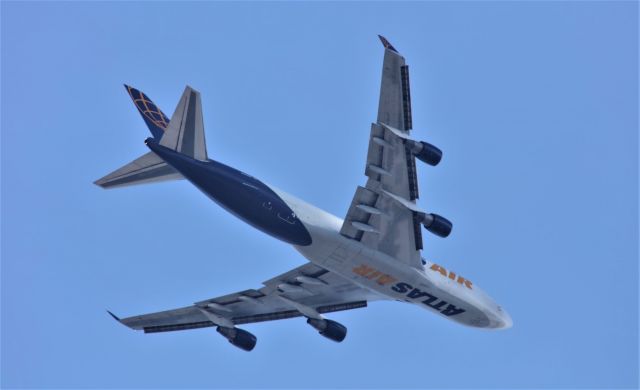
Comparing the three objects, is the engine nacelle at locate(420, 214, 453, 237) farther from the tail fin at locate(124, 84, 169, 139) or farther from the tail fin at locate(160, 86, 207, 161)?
the tail fin at locate(124, 84, 169, 139)

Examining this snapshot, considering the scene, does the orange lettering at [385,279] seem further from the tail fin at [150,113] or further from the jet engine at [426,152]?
the tail fin at [150,113]

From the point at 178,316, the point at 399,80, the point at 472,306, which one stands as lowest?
the point at 178,316

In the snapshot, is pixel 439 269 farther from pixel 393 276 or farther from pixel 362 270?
pixel 362 270

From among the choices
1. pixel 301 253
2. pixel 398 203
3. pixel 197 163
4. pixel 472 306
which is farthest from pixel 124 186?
pixel 472 306

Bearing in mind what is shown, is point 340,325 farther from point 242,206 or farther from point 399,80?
point 399,80

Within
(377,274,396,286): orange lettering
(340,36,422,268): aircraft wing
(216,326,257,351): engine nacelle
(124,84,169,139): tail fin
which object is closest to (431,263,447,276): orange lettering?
(340,36,422,268): aircraft wing

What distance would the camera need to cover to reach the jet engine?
161 feet

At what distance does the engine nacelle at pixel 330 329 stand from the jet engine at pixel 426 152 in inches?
549

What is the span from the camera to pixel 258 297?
60.7 metres

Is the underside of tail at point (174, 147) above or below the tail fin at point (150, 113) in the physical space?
below

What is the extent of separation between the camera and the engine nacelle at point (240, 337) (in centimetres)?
6038

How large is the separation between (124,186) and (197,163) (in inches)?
145

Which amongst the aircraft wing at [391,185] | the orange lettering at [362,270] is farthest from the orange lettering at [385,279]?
the aircraft wing at [391,185]

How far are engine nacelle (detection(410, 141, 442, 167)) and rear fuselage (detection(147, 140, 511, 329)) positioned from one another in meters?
6.13
